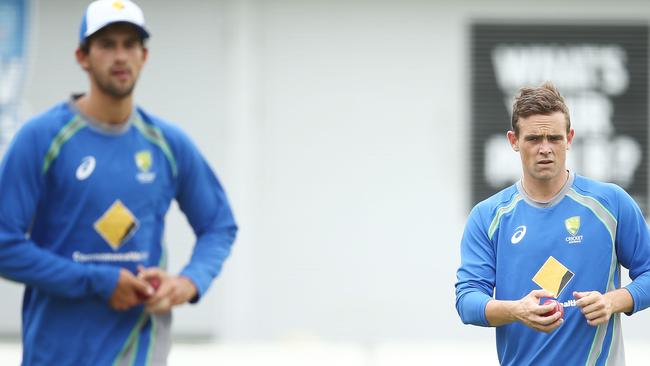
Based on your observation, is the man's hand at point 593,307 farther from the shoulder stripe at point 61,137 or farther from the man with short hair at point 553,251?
the shoulder stripe at point 61,137

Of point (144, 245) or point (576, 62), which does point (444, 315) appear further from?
point (144, 245)

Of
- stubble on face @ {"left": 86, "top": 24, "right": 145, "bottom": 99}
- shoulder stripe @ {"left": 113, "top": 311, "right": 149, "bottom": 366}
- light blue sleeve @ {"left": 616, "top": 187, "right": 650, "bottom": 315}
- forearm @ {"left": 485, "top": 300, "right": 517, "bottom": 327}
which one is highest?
stubble on face @ {"left": 86, "top": 24, "right": 145, "bottom": 99}

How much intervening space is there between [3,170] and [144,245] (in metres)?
0.55

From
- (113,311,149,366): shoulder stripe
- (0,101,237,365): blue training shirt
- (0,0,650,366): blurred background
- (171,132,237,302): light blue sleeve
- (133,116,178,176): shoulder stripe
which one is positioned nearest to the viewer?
(0,101,237,365): blue training shirt

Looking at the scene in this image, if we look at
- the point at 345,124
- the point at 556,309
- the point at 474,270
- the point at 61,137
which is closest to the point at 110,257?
the point at 61,137

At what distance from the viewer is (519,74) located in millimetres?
11445

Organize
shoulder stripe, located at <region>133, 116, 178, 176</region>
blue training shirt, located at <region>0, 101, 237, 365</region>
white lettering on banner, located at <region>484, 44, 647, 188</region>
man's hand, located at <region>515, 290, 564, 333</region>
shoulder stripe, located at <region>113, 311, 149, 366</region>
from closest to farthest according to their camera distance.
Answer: man's hand, located at <region>515, 290, 564, 333</region> → blue training shirt, located at <region>0, 101, 237, 365</region> → shoulder stripe, located at <region>113, 311, 149, 366</region> → shoulder stripe, located at <region>133, 116, 178, 176</region> → white lettering on banner, located at <region>484, 44, 647, 188</region>

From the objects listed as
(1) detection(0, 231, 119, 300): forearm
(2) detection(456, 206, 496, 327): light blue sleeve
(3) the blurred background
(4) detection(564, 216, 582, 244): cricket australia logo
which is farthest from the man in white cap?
(3) the blurred background

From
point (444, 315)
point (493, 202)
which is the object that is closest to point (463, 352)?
point (444, 315)

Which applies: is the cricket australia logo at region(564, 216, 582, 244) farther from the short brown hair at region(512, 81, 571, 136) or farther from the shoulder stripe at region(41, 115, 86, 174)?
the shoulder stripe at region(41, 115, 86, 174)

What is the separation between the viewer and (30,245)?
4383mm

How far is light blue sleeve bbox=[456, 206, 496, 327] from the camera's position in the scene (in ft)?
15.0

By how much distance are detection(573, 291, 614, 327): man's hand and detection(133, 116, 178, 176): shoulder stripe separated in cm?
152

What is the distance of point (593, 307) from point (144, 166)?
1.62 m
